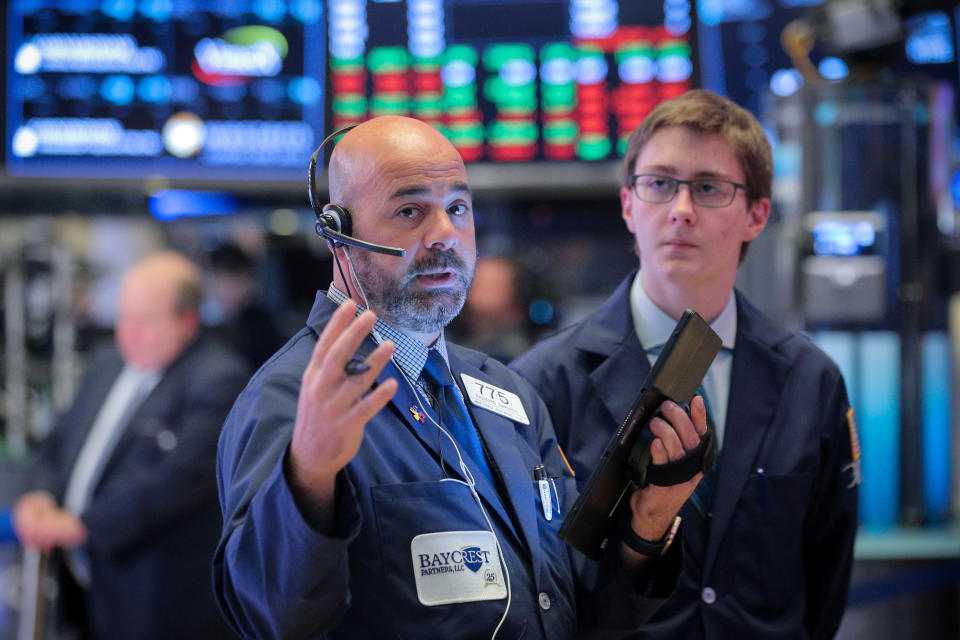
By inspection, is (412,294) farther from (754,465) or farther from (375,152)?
(754,465)

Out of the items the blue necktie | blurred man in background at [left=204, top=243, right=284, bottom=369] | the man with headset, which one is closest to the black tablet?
the man with headset

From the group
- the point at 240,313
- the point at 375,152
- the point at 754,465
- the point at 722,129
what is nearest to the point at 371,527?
the point at 375,152

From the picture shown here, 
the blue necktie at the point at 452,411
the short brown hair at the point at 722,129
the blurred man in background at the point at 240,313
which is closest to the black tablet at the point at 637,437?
the blue necktie at the point at 452,411

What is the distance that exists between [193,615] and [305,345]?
8.07 ft

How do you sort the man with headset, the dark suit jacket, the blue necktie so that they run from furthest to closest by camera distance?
the dark suit jacket < the blue necktie < the man with headset

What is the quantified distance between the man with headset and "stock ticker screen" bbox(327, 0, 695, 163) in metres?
2.42

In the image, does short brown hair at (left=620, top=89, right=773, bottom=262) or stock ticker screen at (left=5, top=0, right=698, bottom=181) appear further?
stock ticker screen at (left=5, top=0, right=698, bottom=181)

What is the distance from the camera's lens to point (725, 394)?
7.17 feet

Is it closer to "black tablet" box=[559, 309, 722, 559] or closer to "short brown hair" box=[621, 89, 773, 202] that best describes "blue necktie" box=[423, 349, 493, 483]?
"black tablet" box=[559, 309, 722, 559]

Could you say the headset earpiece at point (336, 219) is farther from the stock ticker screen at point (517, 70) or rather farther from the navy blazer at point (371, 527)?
the stock ticker screen at point (517, 70)

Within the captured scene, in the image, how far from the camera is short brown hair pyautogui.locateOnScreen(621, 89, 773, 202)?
7.04 ft

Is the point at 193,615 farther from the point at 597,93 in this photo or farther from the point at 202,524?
the point at 597,93

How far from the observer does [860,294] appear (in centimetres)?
411

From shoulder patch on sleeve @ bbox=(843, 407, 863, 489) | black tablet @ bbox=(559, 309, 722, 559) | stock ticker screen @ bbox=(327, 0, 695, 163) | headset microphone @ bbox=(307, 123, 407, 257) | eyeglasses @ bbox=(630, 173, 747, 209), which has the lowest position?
shoulder patch on sleeve @ bbox=(843, 407, 863, 489)
